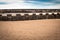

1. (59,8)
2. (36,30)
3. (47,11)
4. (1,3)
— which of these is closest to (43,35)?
(36,30)

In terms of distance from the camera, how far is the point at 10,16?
5.31 feet

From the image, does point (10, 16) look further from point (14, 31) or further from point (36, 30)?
point (36, 30)

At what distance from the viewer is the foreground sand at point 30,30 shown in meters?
1.60

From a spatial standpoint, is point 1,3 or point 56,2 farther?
point 56,2

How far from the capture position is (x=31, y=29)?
1660 millimetres

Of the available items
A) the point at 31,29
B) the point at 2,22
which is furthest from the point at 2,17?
the point at 31,29

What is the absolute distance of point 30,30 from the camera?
5.43ft

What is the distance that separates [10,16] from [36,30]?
0.38 metres

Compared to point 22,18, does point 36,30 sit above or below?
below

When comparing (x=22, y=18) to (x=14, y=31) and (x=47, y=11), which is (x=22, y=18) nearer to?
(x=14, y=31)

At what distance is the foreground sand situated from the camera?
160 centimetres

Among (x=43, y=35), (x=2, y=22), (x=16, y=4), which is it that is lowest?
(x=43, y=35)

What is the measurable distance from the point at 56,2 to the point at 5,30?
0.75 metres

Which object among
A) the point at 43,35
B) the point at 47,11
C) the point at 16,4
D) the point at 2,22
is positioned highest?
the point at 16,4
